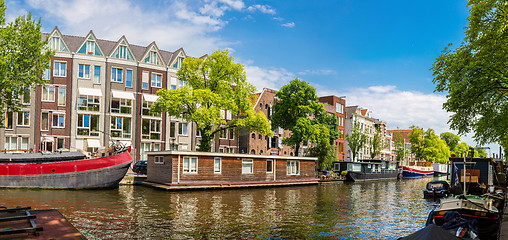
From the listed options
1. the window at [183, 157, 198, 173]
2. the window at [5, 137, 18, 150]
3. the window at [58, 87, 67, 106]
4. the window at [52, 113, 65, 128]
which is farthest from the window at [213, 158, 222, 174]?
the window at [5, 137, 18, 150]

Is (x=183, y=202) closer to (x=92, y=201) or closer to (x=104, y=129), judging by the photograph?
(x=92, y=201)

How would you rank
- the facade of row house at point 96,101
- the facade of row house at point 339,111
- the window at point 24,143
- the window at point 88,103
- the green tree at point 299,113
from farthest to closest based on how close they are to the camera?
the facade of row house at point 339,111 < the green tree at point 299,113 < the window at point 88,103 < the facade of row house at point 96,101 < the window at point 24,143

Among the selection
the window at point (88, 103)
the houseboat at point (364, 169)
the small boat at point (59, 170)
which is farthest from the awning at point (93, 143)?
the houseboat at point (364, 169)

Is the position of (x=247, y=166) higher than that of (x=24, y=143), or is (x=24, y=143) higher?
(x=24, y=143)

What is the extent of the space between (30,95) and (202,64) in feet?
71.0

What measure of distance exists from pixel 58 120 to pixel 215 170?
74.8ft

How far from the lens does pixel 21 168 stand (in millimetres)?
30953

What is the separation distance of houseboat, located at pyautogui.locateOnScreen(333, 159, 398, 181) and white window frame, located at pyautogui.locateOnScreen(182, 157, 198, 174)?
93.8 ft

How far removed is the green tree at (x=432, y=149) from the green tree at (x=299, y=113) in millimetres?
54356

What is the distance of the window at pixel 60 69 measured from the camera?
4686 cm

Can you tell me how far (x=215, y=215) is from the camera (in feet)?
69.2

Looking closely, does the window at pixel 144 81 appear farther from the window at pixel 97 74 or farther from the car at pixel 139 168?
the car at pixel 139 168

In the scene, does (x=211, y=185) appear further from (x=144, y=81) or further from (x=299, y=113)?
(x=299, y=113)

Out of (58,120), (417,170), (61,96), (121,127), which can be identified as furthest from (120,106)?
(417,170)
